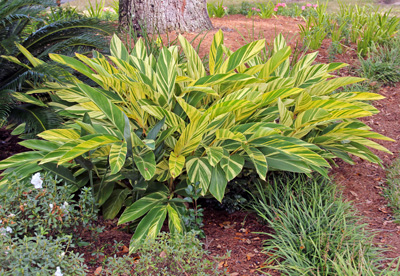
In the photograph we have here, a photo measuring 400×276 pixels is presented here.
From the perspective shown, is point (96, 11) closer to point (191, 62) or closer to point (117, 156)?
point (191, 62)

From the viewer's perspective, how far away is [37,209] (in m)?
2.00

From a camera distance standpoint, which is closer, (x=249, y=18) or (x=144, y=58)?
(x=144, y=58)

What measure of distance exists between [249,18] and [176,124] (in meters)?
4.94

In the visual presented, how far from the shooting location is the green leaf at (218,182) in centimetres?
240

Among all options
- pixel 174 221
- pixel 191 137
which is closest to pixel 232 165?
pixel 191 137

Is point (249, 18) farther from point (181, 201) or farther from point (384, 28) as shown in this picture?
point (181, 201)

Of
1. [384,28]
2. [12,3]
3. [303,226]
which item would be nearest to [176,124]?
[303,226]

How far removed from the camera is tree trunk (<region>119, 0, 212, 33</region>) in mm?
4805

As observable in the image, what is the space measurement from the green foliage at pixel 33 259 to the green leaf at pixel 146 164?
580mm

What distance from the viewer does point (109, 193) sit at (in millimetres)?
2562

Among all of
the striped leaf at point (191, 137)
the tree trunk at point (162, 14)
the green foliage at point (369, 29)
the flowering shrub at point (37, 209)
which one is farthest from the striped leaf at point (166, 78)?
the green foliage at point (369, 29)

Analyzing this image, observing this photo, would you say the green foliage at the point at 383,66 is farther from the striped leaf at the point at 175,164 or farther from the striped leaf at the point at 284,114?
the striped leaf at the point at 175,164

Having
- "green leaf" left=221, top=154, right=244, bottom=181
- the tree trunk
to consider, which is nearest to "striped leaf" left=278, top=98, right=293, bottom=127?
"green leaf" left=221, top=154, right=244, bottom=181

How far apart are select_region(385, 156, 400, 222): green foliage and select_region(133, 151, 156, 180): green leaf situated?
1855mm
